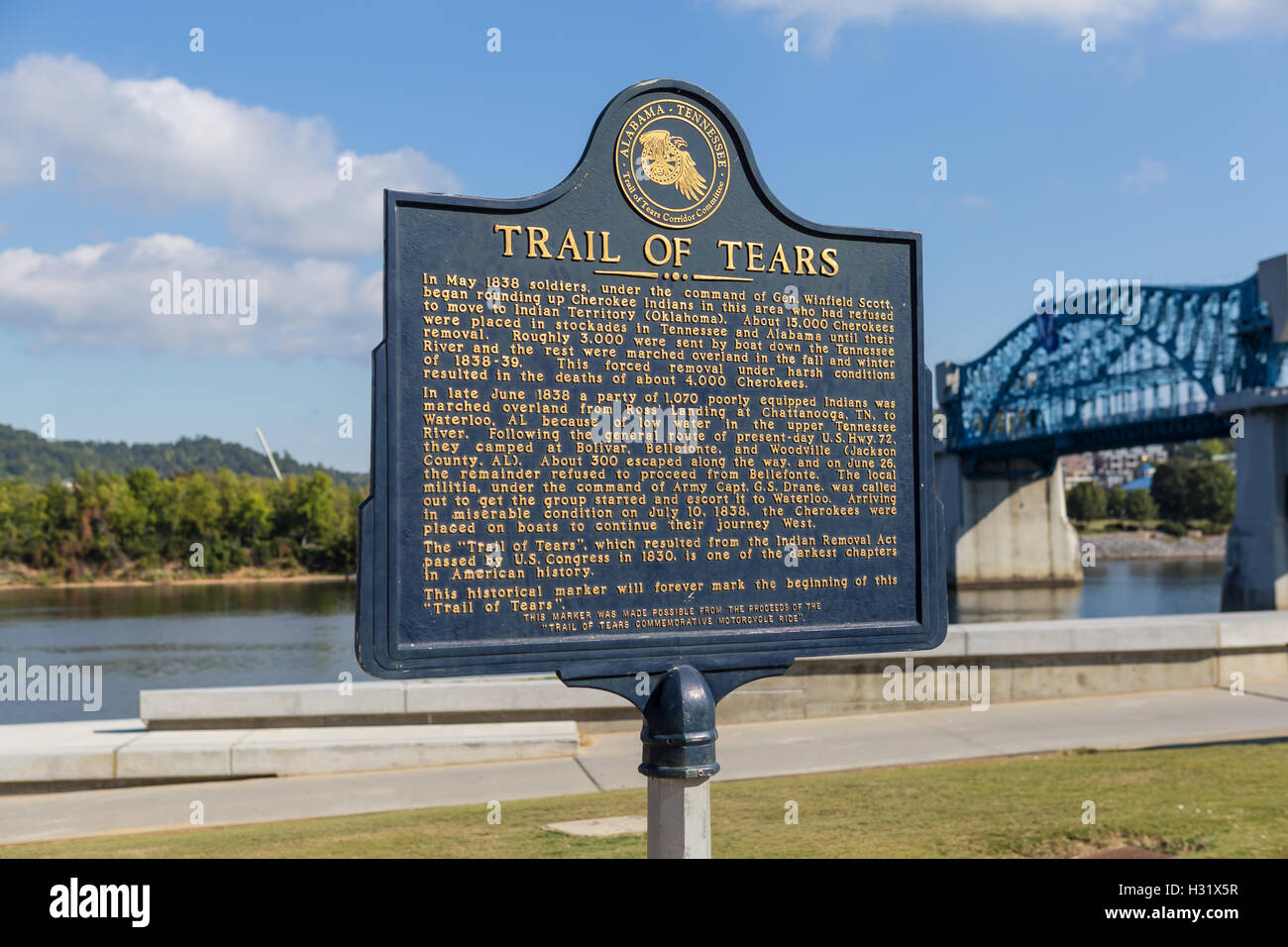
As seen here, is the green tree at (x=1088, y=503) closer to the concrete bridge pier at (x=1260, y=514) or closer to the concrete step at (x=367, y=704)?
the concrete bridge pier at (x=1260, y=514)

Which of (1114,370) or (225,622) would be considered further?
(1114,370)

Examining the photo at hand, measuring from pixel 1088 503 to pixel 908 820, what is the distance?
128 metres

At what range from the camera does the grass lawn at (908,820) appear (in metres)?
7.91

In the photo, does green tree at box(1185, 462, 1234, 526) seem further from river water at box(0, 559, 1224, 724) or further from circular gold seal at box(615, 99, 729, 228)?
circular gold seal at box(615, 99, 729, 228)

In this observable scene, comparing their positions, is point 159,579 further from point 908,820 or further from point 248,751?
point 908,820

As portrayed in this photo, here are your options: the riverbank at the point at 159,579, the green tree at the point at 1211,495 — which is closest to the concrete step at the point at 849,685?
the riverbank at the point at 159,579

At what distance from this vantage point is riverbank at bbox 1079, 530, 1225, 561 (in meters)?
107

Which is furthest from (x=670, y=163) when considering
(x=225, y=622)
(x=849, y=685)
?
(x=225, y=622)

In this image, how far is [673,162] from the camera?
21.0ft

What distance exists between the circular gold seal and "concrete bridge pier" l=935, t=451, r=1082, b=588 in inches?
3111

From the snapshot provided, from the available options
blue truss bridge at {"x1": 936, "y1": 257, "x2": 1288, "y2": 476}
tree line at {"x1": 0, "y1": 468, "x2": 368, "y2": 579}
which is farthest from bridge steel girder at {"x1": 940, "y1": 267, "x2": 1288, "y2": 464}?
tree line at {"x1": 0, "y1": 468, "x2": 368, "y2": 579}

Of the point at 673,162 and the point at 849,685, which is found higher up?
the point at 673,162

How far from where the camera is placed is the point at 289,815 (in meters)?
10.2
